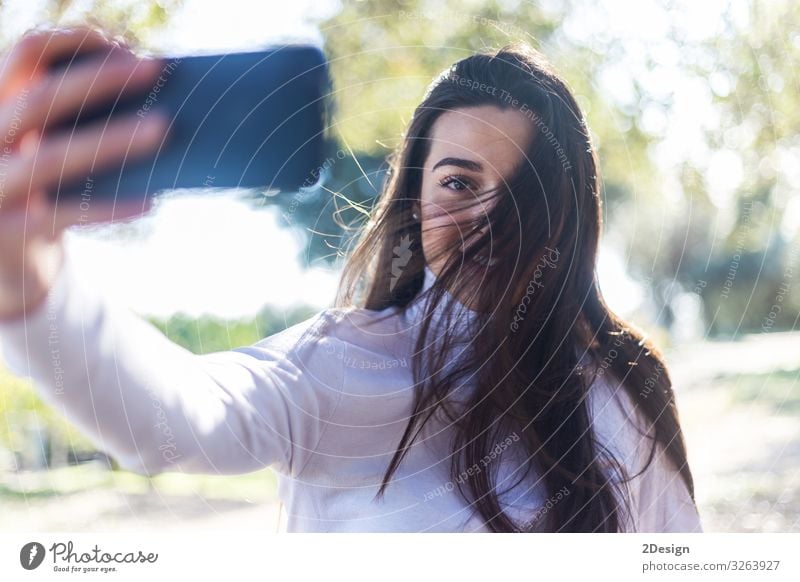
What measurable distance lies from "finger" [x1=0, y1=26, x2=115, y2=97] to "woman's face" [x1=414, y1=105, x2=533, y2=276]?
282mm

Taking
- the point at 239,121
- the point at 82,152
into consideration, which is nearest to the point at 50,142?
the point at 82,152

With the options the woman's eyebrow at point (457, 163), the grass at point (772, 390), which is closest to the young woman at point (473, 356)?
the woman's eyebrow at point (457, 163)

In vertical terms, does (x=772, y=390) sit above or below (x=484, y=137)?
below

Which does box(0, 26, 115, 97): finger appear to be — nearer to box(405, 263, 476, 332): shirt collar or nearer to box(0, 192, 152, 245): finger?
box(0, 192, 152, 245): finger

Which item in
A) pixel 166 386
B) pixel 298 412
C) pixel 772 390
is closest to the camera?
pixel 166 386

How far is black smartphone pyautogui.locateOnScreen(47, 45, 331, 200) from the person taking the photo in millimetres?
692

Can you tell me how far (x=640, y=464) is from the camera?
75 centimetres

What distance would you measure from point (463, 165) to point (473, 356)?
165 mm

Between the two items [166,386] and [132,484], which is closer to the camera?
[166,386]

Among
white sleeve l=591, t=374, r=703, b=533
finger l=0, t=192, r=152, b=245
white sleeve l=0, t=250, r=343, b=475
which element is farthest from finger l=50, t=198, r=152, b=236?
white sleeve l=591, t=374, r=703, b=533

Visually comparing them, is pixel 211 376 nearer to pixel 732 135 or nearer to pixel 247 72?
pixel 247 72

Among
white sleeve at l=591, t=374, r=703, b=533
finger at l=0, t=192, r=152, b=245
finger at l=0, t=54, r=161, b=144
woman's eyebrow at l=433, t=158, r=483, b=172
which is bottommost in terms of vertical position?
white sleeve at l=591, t=374, r=703, b=533

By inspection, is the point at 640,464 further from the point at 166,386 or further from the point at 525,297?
the point at 166,386

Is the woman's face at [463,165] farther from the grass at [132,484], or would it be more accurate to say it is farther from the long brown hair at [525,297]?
the grass at [132,484]
